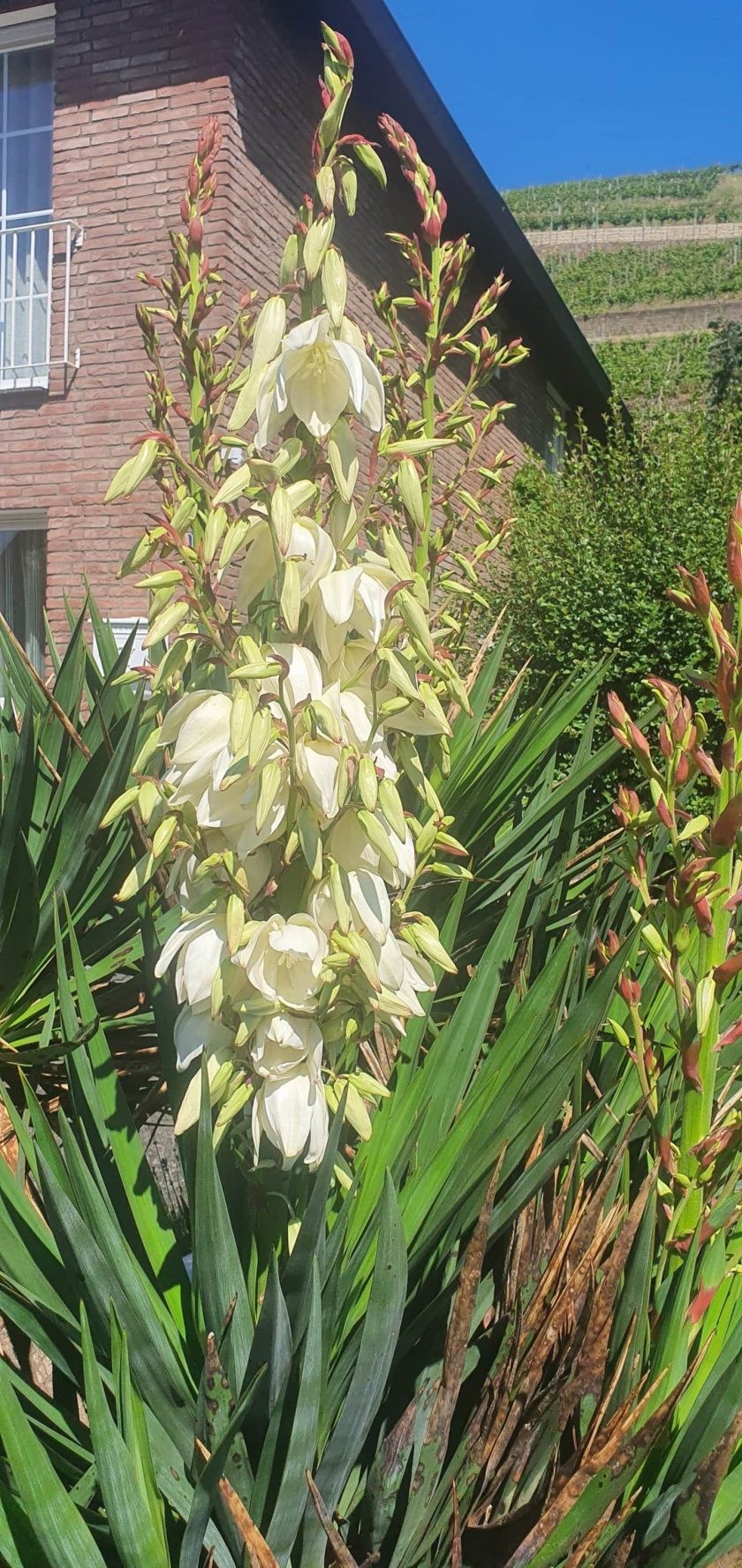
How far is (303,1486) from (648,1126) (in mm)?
671

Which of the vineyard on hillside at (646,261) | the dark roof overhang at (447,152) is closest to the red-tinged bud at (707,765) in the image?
the dark roof overhang at (447,152)

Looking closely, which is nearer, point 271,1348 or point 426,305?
point 271,1348

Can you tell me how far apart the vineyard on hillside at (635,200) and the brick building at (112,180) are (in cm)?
5058

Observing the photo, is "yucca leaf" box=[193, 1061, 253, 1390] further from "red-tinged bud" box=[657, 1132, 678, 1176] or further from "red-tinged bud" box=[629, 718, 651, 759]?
"red-tinged bud" box=[629, 718, 651, 759]

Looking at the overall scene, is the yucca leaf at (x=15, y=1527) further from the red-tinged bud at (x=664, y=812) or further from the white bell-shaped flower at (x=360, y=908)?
the red-tinged bud at (x=664, y=812)

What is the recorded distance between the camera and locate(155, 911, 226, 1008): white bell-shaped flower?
3.36 ft

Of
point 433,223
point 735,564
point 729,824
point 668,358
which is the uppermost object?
point 668,358

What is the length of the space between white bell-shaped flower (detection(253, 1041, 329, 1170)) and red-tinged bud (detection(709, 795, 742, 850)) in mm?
455

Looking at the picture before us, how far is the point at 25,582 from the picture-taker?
8.57 m

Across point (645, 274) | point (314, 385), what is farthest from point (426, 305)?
point (645, 274)

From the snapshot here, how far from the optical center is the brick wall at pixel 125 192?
267 inches

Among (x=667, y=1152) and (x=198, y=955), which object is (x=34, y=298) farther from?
(x=667, y=1152)

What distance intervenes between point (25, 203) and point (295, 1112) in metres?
8.69

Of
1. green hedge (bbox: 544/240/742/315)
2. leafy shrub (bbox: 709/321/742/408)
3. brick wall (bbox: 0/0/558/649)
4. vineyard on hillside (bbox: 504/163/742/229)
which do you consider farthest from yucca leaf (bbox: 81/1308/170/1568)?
vineyard on hillside (bbox: 504/163/742/229)
